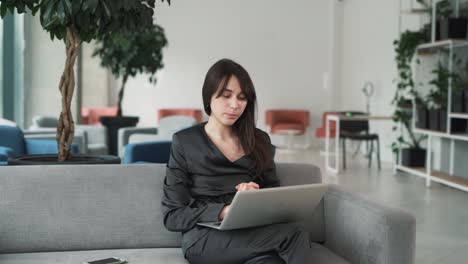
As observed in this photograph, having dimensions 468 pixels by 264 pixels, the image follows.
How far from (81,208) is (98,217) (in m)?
0.08

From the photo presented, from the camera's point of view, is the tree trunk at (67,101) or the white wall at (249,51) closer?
the tree trunk at (67,101)

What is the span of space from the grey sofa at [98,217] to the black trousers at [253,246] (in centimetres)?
14

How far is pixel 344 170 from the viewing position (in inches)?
Result: 381

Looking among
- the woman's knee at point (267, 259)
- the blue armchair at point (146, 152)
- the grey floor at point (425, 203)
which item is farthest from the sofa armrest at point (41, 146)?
the woman's knee at point (267, 259)

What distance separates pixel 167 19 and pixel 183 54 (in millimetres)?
855

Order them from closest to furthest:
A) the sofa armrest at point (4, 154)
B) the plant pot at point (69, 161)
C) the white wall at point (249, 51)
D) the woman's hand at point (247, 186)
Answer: the woman's hand at point (247, 186) → the plant pot at point (69, 161) → the sofa armrest at point (4, 154) → the white wall at point (249, 51)

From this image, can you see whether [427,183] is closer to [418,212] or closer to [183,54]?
[418,212]

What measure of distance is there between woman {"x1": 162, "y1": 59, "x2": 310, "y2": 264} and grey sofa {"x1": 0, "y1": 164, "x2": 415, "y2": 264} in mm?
164

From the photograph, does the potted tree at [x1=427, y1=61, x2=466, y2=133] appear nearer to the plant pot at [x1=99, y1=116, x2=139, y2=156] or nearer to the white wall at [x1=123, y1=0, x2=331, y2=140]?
the plant pot at [x1=99, y1=116, x2=139, y2=156]

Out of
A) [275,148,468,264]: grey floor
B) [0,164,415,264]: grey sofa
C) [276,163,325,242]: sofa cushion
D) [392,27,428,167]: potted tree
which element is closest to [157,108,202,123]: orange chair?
[275,148,468,264]: grey floor

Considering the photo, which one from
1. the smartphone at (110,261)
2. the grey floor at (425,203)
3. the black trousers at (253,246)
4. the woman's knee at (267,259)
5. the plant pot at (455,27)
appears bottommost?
the grey floor at (425,203)

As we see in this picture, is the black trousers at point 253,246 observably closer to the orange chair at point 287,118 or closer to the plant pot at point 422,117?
the plant pot at point 422,117

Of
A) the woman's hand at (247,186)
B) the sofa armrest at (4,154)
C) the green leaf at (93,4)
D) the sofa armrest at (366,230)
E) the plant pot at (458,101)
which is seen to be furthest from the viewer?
the plant pot at (458,101)

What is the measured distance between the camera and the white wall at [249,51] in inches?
556
